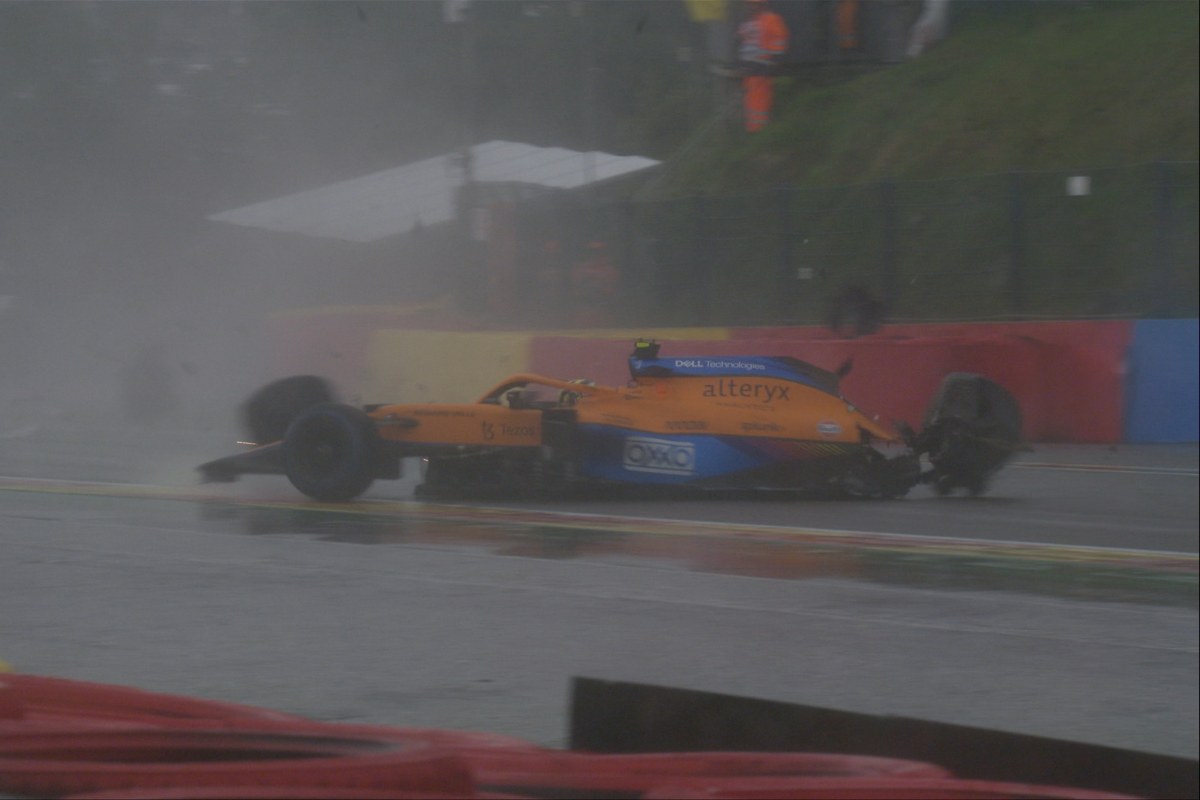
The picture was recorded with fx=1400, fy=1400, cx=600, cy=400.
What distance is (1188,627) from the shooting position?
202 inches

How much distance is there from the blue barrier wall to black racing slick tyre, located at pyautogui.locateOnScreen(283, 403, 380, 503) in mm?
4217

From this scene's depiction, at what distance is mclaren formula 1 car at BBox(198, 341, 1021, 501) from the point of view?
7770 millimetres

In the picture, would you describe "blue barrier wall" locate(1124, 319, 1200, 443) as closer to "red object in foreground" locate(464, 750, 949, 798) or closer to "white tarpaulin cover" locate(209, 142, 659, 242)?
"white tarpaulin cover" locate(209, 142, 659, 242)

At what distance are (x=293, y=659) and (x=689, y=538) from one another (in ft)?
9.31

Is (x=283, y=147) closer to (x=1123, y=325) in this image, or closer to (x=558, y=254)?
(x=558, y=254)

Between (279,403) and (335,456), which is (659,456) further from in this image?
(279,403)

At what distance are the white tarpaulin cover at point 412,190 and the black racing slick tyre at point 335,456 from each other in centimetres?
387

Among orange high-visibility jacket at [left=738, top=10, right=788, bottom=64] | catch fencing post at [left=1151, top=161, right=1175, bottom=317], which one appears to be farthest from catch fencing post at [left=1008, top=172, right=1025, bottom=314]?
orange high-visibility jacket at [left=738, top=10, right=788, bottom=64]

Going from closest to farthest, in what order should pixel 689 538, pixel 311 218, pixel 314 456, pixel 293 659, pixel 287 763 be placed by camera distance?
pixel 287 763 → pixel 311 218 → pixel 293 659 → pixel 689 538 → pixel 314 456

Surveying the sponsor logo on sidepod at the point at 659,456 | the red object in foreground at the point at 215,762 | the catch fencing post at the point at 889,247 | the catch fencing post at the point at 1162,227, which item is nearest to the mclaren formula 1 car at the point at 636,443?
the sponsor logo on sidepod at the point at 659,456

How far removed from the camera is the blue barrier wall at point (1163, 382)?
6739mm

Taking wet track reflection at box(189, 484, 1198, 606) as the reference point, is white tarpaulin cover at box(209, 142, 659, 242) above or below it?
above

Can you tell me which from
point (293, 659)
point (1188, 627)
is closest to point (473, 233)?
point (293, 659)

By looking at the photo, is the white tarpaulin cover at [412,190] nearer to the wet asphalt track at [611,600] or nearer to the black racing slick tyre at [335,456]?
the wet asphalt track at [611,600]
